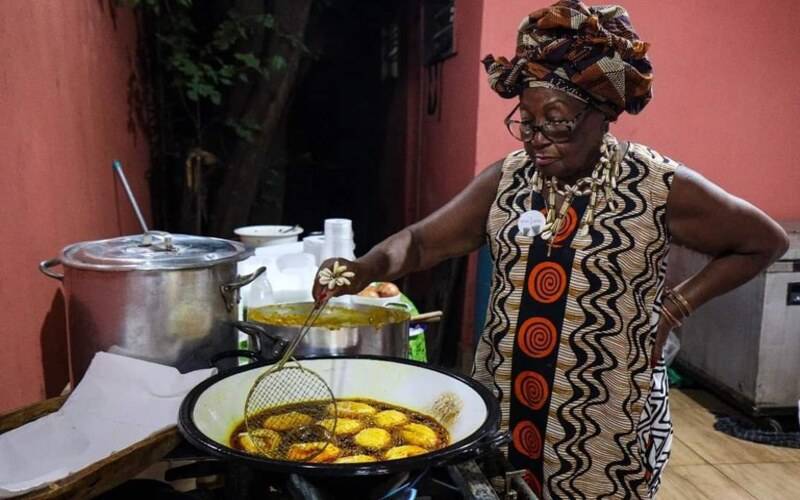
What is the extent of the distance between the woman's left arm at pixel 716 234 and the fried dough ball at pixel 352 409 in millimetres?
694

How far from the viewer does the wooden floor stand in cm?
271

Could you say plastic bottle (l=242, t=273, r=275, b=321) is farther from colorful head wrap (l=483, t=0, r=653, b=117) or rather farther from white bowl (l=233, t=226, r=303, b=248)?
white bowl (l=233, t=226, r=303, b=248)

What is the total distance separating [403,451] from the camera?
102 cm

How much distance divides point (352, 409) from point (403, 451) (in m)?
0.20

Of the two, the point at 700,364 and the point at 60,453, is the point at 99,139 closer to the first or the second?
the point at 60,453

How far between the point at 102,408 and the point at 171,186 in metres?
3.71

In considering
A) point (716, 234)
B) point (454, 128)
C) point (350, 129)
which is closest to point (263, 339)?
point (716, 234)

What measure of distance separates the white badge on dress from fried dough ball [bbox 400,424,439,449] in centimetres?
53

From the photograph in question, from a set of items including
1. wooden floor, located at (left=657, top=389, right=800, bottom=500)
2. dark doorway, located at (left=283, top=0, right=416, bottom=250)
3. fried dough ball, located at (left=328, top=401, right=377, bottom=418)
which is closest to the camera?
fried dough ball, located at (left=328, top=401, right=377, bottom=418)

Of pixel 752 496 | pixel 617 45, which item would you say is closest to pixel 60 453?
pixel 617 45

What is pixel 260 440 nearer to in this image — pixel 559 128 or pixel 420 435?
pixel 420 435

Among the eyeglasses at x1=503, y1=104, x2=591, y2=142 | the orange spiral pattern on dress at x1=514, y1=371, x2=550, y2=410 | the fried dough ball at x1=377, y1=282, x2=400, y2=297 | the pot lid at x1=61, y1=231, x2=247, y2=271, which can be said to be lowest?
the orange spiral pattern on dress at x1=514, y1=371, x2=550, y2=410

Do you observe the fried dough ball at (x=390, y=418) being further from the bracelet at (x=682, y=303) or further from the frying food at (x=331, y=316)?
the bracelet at (x=682, y=303)

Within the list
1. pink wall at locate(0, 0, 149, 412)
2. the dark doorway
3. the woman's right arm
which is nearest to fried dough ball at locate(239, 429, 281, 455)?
the woman's right arm
